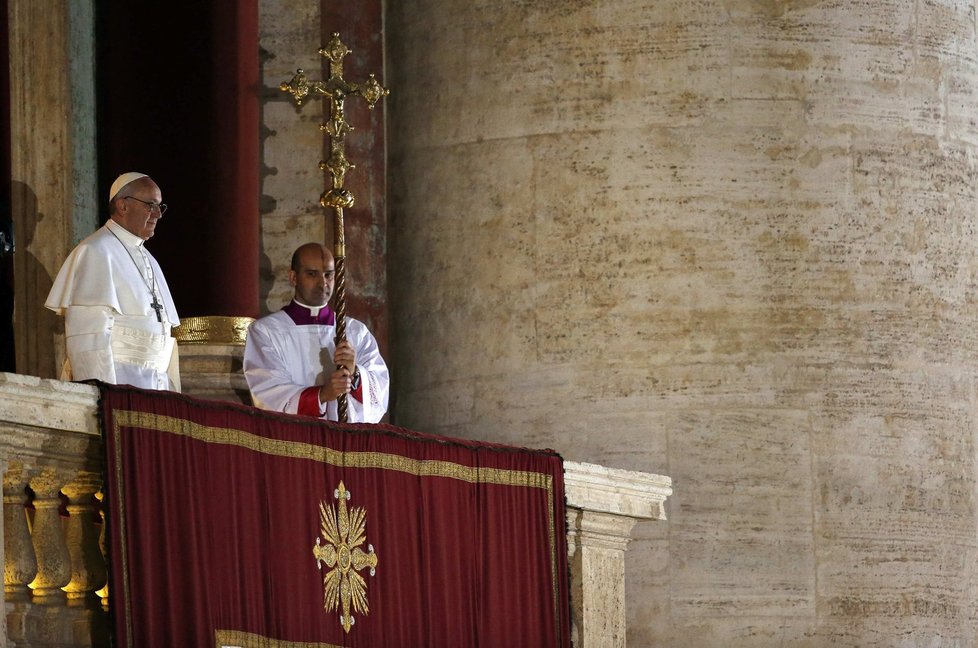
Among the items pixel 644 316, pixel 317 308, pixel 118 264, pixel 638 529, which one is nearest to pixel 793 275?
pixel 644 316

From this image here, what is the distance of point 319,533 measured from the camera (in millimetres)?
7566

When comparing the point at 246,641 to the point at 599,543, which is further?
the point at 599,543

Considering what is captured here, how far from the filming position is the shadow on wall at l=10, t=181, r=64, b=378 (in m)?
10.3

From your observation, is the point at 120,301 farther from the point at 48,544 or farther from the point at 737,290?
the point at 737,290

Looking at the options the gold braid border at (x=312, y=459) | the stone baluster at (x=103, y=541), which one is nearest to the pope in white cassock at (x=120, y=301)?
the gold braid border at (x=312, y=459)

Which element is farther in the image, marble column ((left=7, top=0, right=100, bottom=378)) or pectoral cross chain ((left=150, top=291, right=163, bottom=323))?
marble column ((left=7, top=0, right=100, bottom=378))

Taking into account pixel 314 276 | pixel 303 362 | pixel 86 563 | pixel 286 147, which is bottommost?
pixel 86 563

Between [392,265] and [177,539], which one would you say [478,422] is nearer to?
[392,265]

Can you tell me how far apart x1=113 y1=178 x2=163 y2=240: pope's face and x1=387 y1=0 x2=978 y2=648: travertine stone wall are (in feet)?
11.5

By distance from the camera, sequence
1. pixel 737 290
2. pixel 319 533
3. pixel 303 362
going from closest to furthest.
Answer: pixel 319 533 → pixel 303 362 → pixel 737 290

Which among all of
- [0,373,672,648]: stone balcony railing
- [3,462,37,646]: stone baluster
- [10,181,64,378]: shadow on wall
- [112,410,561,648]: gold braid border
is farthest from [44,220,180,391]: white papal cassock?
[10,181,64,378]: shadow on wall

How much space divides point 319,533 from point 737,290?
3.86 m

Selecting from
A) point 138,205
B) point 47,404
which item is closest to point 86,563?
point 47,404

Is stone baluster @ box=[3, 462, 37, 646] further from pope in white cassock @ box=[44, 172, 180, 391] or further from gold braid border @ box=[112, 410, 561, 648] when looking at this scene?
pope in white cassock @ box=[44, 172, 180, 391]
